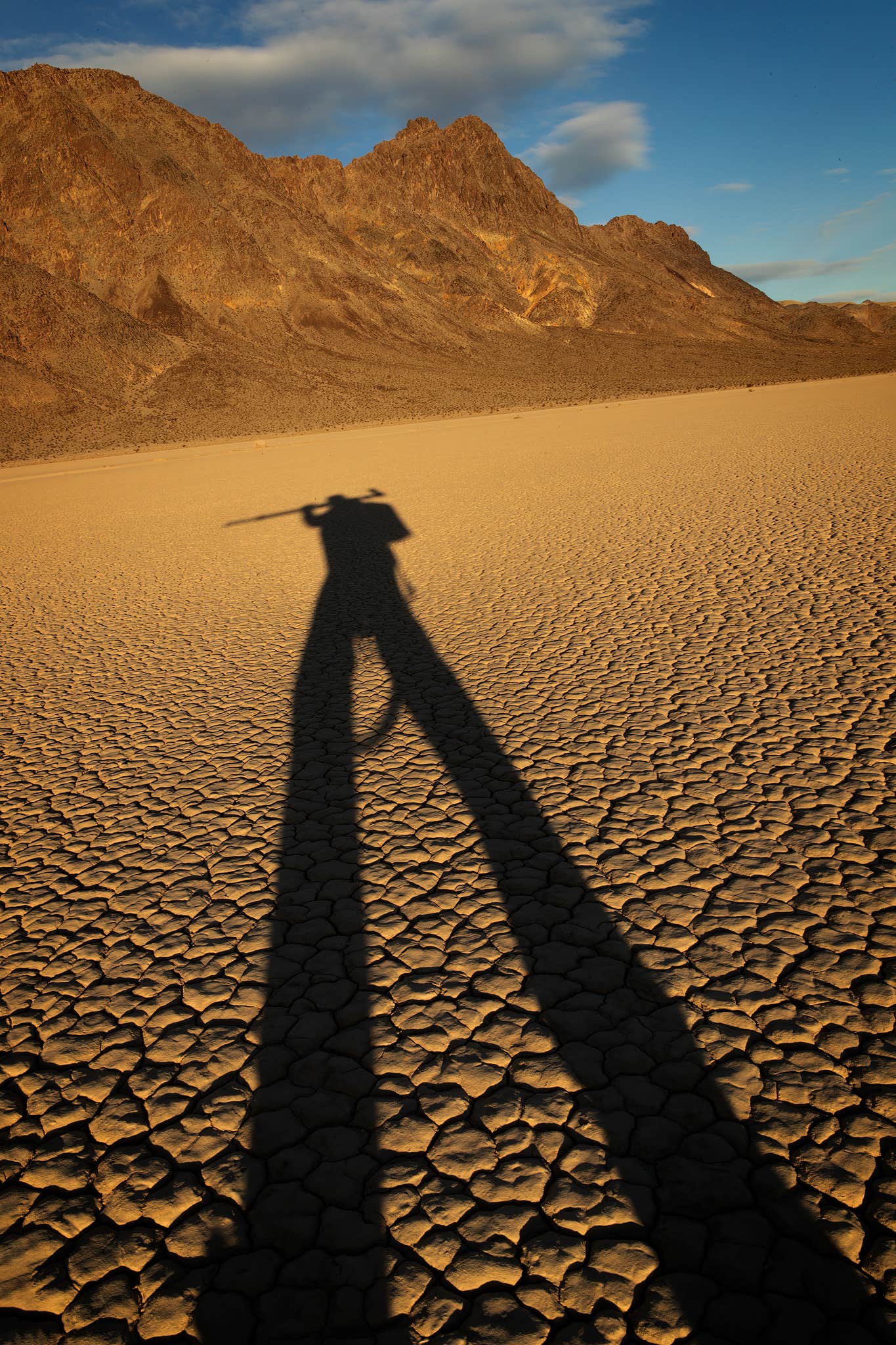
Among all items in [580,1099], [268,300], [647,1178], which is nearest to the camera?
[647,1178]

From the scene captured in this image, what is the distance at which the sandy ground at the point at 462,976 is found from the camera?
1.67 metres

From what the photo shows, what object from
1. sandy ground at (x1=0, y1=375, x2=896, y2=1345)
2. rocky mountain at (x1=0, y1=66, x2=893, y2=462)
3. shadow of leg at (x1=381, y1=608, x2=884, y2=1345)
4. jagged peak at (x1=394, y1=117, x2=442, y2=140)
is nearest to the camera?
shadow of leg at (x1=381, y1=608, x2=884, y2=1345)

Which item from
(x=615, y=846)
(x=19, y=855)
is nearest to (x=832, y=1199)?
(x=615, y=846)

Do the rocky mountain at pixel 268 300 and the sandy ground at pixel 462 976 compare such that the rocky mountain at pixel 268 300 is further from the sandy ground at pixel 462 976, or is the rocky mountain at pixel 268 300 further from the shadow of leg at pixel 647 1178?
the shadow of leg at pixel 647 1178

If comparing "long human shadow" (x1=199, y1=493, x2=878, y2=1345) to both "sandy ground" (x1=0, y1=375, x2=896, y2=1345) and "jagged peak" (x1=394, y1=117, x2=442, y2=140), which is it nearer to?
"sandy ground" (x1=0, y1=375, x2=896, y2=1345)

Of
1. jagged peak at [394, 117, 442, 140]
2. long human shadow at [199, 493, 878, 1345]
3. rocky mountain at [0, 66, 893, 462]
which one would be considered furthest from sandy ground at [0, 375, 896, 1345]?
jagged peak at [394, 117, 442, 140]

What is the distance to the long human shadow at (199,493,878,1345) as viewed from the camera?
1584 millimetres

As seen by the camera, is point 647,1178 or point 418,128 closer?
point 647,1178

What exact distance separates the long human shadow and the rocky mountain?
32335 millimetres

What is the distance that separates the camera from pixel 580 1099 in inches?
80.0

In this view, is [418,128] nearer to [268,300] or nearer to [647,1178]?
[268,300]

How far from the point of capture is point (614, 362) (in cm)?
5566

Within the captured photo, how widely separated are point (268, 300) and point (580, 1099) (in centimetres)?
5839

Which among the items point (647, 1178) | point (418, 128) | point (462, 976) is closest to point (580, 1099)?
point (647, 1178)
